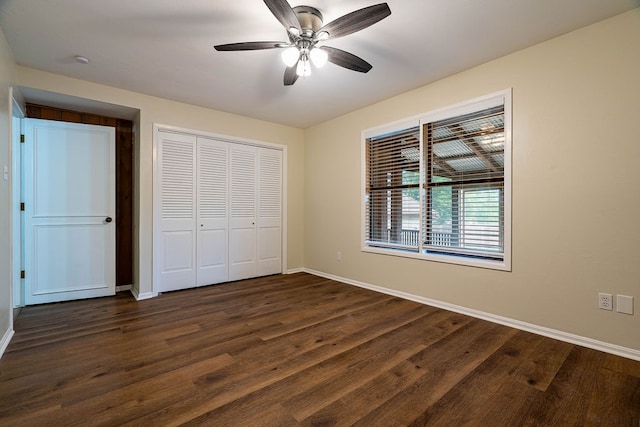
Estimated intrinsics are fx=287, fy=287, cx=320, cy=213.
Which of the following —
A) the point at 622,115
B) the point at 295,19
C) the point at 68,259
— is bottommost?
the point at 68,259

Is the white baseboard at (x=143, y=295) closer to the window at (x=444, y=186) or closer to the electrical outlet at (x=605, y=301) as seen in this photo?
the window at (x=444, y=186)

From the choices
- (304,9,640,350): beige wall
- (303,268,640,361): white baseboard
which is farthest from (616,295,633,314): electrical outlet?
(303,268,640,361): white baseboard

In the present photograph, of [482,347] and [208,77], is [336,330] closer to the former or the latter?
[482,347]

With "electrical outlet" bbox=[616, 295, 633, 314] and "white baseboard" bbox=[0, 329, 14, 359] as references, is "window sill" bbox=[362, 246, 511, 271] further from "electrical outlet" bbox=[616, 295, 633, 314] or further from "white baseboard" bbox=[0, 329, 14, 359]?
"white baseboard" bbox=[0, 329, 14, 359]

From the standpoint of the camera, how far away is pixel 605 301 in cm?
220

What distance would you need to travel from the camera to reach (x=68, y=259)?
A: 11.4 feet

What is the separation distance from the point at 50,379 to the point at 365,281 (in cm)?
323

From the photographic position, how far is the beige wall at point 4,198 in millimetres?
2254

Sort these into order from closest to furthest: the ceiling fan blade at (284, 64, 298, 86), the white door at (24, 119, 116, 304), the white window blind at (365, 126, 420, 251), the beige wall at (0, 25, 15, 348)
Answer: the beige wall at (0, 25, 15, 348) → the ceiling fan blade at (284, 64, 298, 86) → the white door at (24, 119, 116, 304) → the white window blind at (365, 126, 420, 251)

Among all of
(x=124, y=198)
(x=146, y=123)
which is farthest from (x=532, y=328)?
(x=124, y=198)

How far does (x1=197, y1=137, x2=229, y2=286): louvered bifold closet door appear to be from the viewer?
406cm

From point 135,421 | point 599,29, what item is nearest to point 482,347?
point 135,421

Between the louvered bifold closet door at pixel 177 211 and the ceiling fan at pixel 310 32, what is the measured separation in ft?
7.07

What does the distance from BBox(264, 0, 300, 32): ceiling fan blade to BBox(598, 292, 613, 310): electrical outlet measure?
2.99 meters
